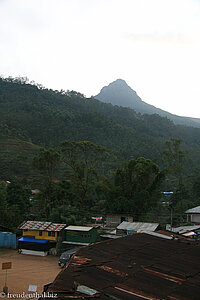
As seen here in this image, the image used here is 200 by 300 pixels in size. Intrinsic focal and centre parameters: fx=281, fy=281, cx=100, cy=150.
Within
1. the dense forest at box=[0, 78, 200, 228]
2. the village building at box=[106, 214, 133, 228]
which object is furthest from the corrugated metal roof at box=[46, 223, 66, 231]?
the village building at box=[106, 214, 133, 228]

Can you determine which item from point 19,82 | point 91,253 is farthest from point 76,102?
point 91,253

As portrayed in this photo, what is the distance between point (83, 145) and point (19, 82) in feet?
287

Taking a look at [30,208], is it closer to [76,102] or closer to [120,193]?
[120,193]

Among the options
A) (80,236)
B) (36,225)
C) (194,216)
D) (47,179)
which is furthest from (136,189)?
(36,225)

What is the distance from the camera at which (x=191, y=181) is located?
45.5m

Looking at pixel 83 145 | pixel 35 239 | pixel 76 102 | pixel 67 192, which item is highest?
pixel 76 102

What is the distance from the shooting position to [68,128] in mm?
70062

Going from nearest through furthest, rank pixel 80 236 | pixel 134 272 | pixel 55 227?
pixel 134 272, pixel 80 236, pixel 55 227

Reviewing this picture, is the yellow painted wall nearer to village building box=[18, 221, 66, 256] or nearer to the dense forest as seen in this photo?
village building box=[18, 221, 66, 256]

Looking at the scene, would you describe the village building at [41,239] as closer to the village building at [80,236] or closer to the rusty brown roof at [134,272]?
the village building at [80,236]

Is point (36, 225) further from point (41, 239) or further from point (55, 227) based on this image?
point (55, 227)

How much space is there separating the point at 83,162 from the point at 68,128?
39622 millimetres

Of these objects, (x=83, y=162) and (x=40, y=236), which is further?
(x=83, y=162)

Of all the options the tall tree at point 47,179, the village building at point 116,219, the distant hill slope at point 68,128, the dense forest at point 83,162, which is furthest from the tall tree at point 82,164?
the distant hill slope at point 68,128
